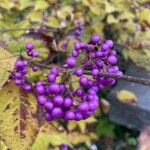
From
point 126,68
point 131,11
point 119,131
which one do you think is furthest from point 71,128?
point 119,131

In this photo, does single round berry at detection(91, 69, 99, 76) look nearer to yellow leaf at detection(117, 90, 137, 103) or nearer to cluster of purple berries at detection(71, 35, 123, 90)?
cluster of purple berries at detection(71, 35, 123, 90)

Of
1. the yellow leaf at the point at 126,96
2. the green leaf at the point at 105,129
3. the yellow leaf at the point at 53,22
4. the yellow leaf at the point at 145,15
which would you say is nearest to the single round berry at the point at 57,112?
the yellow leaf at the point at 53,22

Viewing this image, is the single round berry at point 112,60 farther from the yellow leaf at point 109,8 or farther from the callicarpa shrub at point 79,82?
the yellow leaf at point 109,8

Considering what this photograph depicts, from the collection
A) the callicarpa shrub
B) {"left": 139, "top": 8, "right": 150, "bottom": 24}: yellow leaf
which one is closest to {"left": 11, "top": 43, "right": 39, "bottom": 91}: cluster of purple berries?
the callicarpa shrub

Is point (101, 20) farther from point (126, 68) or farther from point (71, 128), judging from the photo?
point (71, 128)

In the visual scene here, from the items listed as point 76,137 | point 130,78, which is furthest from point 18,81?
point 76,137
